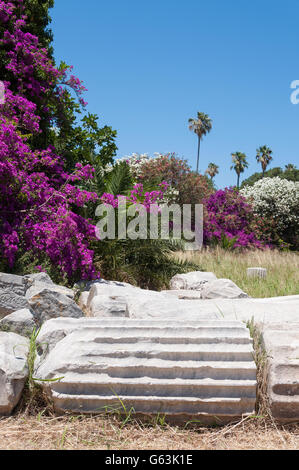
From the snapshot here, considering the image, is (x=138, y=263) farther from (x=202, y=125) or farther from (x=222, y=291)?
(x=202, y=125)

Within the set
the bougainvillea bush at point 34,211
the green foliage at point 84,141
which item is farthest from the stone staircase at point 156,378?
the green foliage at point 84,141

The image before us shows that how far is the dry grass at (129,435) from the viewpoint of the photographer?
2379 millimetres

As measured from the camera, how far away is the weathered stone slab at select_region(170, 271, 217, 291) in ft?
20.5

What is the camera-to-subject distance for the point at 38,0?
799 centimetres

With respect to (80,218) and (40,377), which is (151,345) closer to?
(40,377)

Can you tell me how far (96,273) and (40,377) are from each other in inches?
123

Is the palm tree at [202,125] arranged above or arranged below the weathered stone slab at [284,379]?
above

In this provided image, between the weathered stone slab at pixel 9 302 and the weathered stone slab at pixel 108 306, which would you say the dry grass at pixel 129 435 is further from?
the weathered stone slab at pixel 108 306

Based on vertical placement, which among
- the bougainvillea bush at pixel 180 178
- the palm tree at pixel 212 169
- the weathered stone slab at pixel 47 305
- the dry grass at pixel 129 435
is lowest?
the dry grass at pixel 129 435

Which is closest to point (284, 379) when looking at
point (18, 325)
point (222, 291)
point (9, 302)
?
point (18, 325)

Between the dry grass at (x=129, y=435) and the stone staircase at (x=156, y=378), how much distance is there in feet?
0.27
